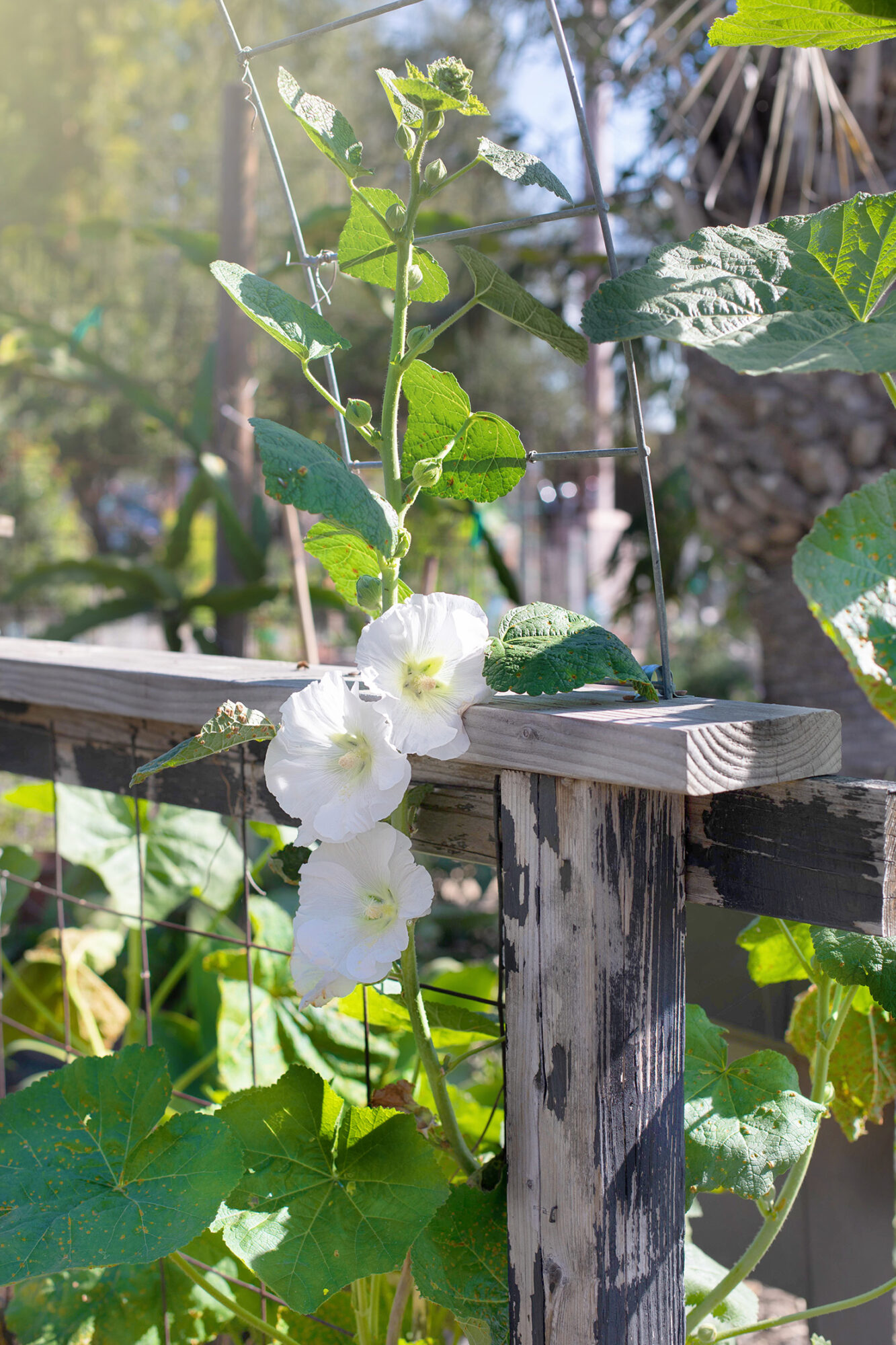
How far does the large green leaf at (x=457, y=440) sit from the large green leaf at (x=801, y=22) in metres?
0.23

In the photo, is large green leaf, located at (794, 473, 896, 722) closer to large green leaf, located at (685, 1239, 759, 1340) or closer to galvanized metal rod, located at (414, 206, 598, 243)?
galvanized metal rod, located at (414, 206, 598, 243)

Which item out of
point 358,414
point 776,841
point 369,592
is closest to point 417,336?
point 358,414

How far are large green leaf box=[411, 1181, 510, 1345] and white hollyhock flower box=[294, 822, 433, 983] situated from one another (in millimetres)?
206

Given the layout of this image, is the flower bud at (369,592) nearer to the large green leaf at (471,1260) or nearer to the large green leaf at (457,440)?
the large green leaf at (457,440)

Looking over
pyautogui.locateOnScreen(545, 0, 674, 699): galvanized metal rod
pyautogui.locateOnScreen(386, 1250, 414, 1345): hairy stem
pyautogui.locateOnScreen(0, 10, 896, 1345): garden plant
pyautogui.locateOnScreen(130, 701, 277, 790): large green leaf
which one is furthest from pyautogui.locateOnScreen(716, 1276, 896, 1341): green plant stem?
pyautogui.locateOnScreen(130, 701, 277, 790): large green leaf

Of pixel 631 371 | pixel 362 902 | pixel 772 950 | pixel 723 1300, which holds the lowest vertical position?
pixel 723 1300

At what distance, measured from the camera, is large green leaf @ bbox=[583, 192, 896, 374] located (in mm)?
481

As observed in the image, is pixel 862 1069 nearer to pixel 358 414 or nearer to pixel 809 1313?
pixel 809 1313

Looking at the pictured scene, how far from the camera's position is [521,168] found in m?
0.56

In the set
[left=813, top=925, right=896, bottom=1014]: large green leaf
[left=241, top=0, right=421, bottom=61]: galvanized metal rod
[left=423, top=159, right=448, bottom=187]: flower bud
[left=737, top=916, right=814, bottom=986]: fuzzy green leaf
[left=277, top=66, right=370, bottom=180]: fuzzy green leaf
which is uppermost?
[left=241, top=0, right=421, bottom=61]: galvanized metal rod

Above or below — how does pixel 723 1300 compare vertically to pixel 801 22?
below

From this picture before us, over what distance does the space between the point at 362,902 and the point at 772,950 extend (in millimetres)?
379

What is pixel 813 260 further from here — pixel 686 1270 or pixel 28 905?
pixel 28 905

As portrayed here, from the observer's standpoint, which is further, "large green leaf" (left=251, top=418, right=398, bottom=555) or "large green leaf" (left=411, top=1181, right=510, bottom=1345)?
"large green leaf" (left=411, top=1181, right=510, bottom=1345)
